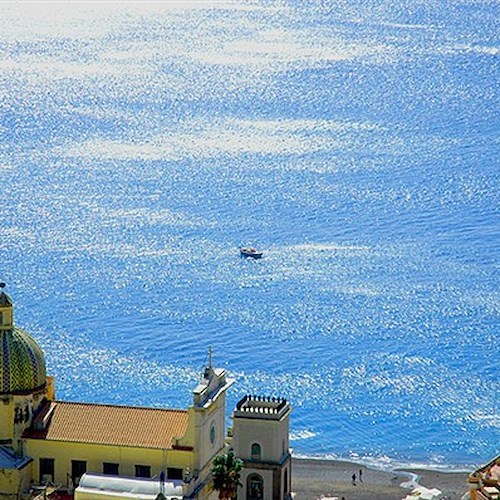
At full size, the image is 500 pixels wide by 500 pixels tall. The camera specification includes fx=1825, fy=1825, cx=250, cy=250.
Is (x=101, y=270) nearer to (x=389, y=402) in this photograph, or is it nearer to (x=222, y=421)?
(x=389, y=402)

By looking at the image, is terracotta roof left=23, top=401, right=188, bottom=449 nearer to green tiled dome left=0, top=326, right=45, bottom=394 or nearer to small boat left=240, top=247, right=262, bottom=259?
green tiled dome left=0, top=326, right=45, bottom=394

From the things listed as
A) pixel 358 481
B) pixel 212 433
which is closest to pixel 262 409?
pixel 212 433

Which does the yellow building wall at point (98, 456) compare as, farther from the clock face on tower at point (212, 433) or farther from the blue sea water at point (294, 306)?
the blue sea water at point (294, 306)

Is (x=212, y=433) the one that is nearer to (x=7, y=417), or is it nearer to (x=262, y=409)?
(x=262, y=409)

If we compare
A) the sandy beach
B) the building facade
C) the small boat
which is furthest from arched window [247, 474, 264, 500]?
the small boat

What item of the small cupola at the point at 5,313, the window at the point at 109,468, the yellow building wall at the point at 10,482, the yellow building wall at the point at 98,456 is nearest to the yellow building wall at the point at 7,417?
the yellow building wall at the point at 98,456
